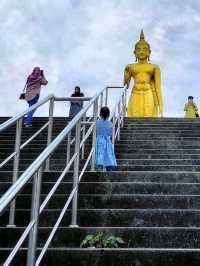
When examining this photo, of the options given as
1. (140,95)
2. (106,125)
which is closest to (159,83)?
(140,95)

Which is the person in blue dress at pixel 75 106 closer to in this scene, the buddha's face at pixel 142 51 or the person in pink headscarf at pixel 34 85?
the person in pink headscarf at pixel 34 85

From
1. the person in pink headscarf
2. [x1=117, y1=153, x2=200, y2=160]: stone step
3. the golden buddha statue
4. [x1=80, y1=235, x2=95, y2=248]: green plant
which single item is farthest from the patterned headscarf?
[x1=80, y1=235, x2=95, y2=248]: green plant

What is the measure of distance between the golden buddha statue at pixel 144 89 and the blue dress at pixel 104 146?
741 centimetres

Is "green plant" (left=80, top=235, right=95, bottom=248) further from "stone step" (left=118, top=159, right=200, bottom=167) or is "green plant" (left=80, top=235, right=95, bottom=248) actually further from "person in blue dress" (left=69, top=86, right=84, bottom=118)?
"person in blue dress" (left=69, top=86, right=84, bottom=118)

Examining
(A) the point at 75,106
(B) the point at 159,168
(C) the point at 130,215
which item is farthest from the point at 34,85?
(C) the point at 130,215

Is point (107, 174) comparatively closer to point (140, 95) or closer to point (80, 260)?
point (80, 260)

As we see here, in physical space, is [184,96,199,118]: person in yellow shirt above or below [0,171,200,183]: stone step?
above

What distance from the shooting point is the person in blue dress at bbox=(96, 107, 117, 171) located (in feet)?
23.9

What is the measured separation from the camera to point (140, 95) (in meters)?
15.2

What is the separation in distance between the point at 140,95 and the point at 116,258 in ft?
37.7

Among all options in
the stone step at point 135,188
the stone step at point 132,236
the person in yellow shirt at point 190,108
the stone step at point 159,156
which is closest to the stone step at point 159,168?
the stone step at point 159,156

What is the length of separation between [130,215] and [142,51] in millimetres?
11176

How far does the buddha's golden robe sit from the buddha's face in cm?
42

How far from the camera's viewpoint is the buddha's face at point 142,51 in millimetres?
15617
